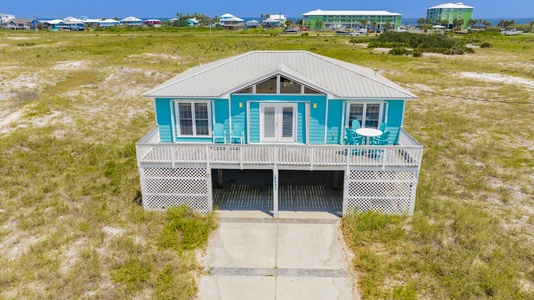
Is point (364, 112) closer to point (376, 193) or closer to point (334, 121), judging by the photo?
point (334, 121)

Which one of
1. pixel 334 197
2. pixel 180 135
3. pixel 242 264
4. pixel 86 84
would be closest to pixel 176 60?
pixel 86 84

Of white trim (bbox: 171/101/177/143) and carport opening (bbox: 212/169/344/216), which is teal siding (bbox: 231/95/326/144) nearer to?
carport opening (bbox: 212/169/344/216)

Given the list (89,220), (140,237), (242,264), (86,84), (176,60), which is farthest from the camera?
(176,60)

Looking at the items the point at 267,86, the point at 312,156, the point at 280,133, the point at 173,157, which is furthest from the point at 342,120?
the point at 173,157

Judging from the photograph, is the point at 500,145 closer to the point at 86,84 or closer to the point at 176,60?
the point at 86,84

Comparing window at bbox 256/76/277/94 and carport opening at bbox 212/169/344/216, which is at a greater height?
window at bbox 256/76/277/94

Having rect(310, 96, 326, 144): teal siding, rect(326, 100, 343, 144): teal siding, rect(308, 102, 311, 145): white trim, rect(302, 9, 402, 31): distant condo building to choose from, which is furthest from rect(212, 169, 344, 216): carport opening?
rect(302, 9, 402, 31): distant condo building
